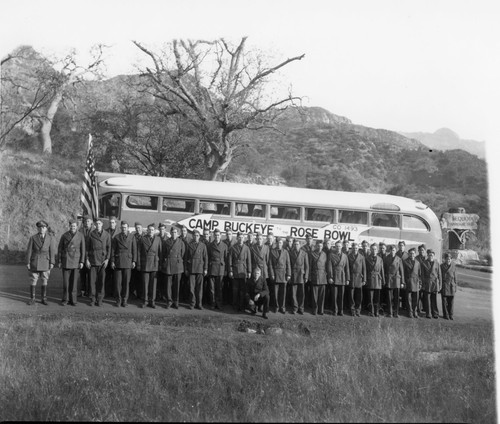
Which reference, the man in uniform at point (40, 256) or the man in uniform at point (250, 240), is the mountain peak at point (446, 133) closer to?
the man in uniform at point (250, 240)

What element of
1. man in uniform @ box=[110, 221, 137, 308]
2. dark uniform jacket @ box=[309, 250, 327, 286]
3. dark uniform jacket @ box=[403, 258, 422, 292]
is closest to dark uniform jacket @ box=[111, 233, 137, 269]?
man in uniform @ box=[110, 221, 137, 308]

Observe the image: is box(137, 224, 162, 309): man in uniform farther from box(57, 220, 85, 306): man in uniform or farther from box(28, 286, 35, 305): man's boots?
box(28, 286, 35, 305): man's boots

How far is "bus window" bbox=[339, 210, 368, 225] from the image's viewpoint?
28.1 feet

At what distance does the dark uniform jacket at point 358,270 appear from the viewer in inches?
327

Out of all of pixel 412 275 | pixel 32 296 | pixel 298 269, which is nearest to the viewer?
pixel 32 296

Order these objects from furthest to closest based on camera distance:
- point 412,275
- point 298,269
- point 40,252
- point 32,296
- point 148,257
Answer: point 412,275 < point 298,269 < point 148,257 < point 40,252 < point 32,296

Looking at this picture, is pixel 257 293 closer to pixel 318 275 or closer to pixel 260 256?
pixel 260 256

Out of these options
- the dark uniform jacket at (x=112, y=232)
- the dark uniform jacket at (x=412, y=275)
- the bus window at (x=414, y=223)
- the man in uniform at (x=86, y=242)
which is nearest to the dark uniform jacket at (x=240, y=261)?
the dark uniform jacket at (x=112, y=232)

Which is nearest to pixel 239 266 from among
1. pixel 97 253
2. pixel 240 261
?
pixel 240 261

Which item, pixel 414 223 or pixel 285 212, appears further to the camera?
pixel 414 223

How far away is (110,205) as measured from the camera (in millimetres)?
8320

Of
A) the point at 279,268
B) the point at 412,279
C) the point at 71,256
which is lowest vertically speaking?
the point at 412,279

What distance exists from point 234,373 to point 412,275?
424 centimetres

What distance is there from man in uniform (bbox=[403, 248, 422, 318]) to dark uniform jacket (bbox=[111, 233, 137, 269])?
15.6 ft
